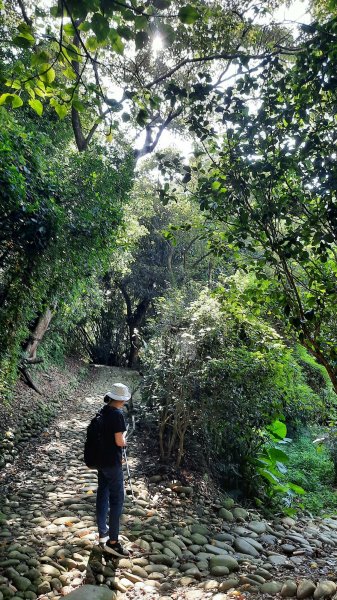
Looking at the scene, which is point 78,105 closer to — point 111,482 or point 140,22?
point 140,22

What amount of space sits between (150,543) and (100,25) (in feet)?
15.2

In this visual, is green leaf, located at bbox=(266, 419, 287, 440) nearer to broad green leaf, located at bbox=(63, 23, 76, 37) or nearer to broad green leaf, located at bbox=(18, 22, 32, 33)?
broad green leaf, located at bbox=(63, 23, 76, 37)

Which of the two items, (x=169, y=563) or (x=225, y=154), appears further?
(x=169, y=563)

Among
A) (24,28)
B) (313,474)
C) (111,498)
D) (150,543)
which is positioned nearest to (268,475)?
(150,543)

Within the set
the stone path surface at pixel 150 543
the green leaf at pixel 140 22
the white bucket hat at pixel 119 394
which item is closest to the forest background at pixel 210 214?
the green leaf at pixel 140 22

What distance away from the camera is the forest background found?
2566 mm

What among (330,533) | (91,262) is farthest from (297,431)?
(91,262)

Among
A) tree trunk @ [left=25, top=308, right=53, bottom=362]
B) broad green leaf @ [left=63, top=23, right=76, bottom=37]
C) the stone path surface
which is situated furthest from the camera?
tree trunk @ [left=25, top=308, right=53, bottom=362]

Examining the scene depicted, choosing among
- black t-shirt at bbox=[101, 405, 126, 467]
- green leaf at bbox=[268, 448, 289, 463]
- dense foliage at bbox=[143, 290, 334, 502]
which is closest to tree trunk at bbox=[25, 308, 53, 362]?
dense foliage at bbox=[143, 290, 334, 502]

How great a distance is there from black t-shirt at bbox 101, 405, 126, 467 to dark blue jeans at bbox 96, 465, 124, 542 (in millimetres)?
65

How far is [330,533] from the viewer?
6043 mm

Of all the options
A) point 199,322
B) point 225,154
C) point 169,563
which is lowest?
point 169,563

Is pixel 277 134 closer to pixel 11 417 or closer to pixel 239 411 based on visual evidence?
pixel 239 411

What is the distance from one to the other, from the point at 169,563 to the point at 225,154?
12.8 feet
